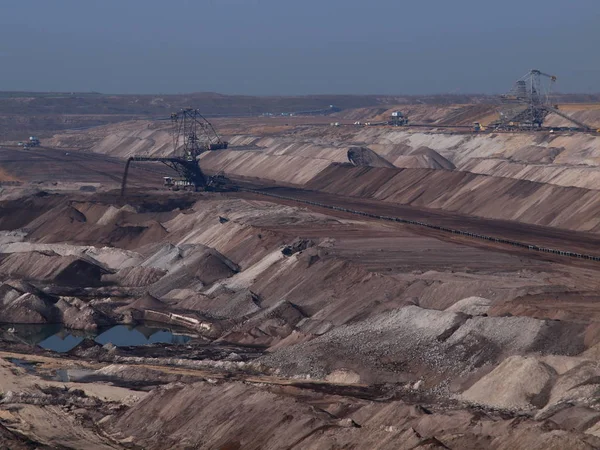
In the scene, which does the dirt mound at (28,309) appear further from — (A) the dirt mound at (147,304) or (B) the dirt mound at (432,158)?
(B) the dirt mound at (432,158)

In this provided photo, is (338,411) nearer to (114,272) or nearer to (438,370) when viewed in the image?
(438,370)

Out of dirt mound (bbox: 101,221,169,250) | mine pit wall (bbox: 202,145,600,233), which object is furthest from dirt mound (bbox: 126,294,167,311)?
mine pit wall (bbox: 202,145,600,233)

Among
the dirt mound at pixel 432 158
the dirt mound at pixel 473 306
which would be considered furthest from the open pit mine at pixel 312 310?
the dirt mound at pixel 432 158

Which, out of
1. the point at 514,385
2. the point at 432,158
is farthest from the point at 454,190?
the point at 514,385

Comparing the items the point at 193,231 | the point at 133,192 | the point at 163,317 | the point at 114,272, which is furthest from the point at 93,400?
the point at 133,192

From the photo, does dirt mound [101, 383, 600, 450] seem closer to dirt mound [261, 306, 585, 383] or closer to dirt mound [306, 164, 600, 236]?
dirt mound [261, 306, 585, 383]
